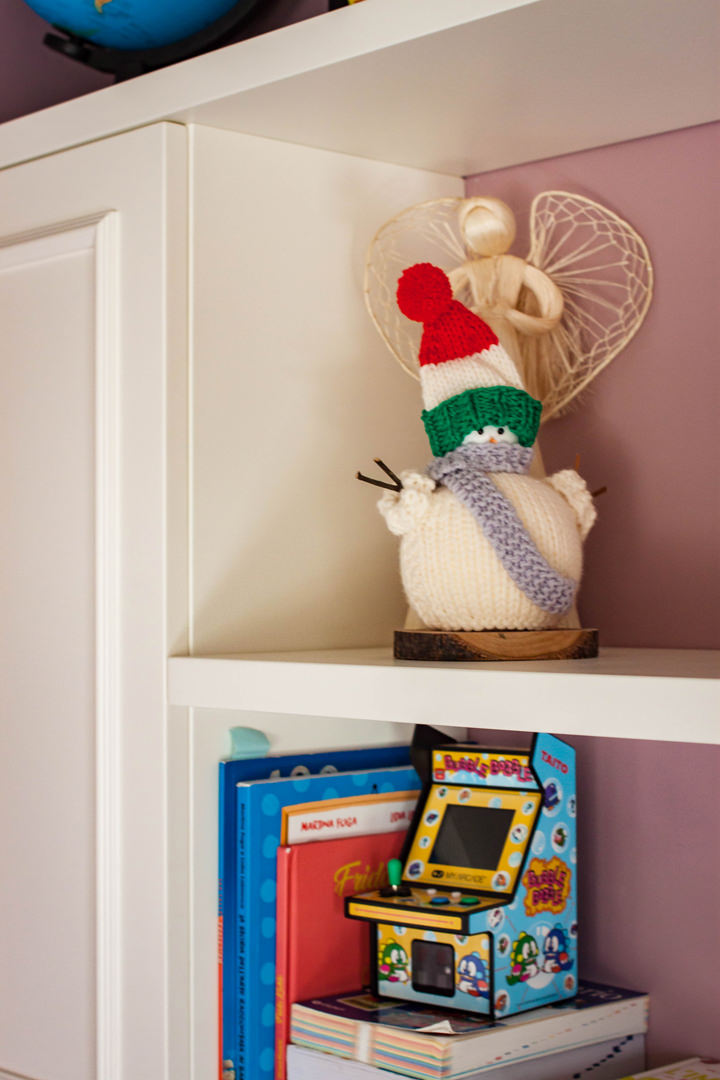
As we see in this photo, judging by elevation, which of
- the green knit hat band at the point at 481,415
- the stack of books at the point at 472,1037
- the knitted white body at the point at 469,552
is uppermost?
the green knit hat band at the point at 481,415

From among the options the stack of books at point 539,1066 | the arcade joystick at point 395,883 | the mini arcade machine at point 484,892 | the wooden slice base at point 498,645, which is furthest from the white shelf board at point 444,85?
the stack of books at point 539,1066

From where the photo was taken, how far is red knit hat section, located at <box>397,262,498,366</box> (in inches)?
32.8

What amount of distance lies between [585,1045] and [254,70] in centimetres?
79

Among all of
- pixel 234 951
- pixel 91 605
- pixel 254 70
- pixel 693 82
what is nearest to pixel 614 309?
pixel 693 82

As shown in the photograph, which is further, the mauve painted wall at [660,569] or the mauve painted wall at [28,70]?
the mauve painted wall at [28,70]

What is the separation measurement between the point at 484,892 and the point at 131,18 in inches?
31.3

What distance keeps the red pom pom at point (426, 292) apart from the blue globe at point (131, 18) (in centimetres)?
38

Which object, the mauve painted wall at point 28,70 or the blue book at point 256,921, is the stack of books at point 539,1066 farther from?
the mauve painted wall at point 28,70

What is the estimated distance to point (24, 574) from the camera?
1022 millimetres

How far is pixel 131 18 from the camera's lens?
1.00 m

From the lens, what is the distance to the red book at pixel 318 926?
3.01ft

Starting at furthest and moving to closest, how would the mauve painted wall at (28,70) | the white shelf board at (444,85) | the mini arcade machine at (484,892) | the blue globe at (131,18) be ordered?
the mauve painted wall at (28,70) → the blue globe at (131,18) → the mini arcade machine at (484,892) → the white shelf board at (444,85)

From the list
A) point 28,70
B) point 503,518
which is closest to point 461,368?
point 503,518

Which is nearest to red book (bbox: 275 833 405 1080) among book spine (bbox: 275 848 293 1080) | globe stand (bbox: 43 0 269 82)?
book spine (bbox: 275 848 293 1080)
